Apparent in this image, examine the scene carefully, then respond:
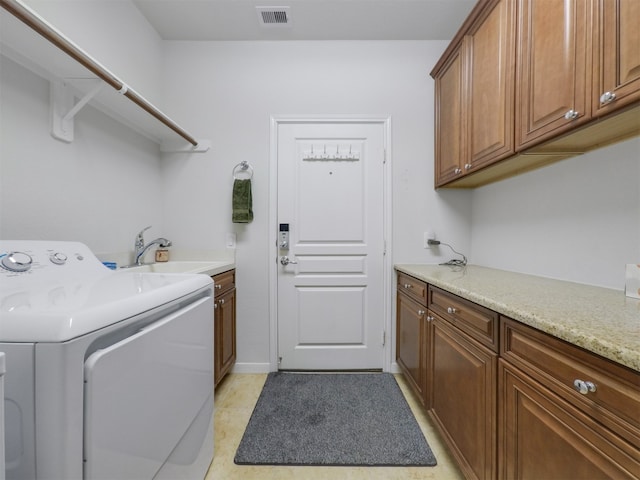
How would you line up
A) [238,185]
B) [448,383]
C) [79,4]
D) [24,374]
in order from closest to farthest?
[24,374]
[448,383]
[79,4]
[238,185]

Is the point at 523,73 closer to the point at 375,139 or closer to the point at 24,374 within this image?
the point at 375,139

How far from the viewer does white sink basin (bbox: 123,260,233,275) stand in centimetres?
155

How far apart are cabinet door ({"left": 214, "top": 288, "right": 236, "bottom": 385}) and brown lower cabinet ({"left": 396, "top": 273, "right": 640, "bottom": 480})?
4.33ft

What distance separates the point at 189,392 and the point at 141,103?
4.92ft

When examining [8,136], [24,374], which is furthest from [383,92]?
[24,374]

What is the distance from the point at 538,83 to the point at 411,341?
5.00 feet

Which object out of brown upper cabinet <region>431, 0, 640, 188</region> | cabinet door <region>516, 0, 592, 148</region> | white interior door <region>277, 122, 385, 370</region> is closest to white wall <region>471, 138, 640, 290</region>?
brown upper cabinet <region>431, 0, 640, 188</region>

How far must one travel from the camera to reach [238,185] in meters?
1.98

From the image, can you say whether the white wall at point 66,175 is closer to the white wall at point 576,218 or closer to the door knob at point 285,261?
the door knob at point 285,261

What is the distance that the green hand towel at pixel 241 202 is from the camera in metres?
1.97

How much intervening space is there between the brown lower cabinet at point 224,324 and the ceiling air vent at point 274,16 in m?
1.89

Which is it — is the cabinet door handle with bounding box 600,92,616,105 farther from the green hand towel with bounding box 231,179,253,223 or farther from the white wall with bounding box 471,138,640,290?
the green hand towel with bounding box 231,179,253,223

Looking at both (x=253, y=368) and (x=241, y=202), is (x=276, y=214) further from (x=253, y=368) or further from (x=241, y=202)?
(x=253, y=368)

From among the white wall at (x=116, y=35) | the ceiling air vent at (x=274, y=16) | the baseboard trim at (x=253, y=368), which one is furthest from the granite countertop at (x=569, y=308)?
the white wall at (x=116, y=35)
